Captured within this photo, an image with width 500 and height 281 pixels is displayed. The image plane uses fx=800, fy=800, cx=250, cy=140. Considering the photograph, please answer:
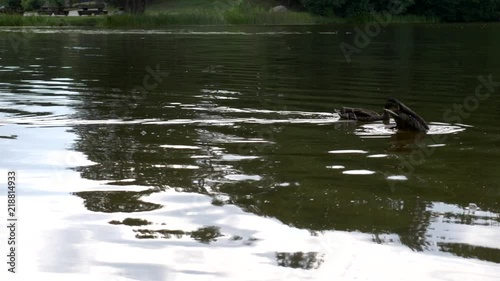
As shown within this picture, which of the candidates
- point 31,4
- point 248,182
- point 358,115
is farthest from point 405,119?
point 31,4

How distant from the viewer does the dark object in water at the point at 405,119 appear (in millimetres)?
13953

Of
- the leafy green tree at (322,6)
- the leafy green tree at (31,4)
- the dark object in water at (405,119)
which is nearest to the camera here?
the dark object in water at (405,119)

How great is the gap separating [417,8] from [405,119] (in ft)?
289

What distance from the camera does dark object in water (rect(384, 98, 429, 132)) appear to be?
45.8 feet

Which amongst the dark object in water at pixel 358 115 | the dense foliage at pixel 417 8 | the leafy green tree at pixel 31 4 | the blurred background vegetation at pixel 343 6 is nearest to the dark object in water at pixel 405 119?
the dark object in water at pixel 358 115

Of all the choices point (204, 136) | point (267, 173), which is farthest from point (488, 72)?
point (267, 173)

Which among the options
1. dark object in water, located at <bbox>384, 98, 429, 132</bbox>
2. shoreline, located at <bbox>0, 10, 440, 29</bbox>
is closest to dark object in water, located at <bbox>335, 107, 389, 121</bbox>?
dark object in water, located at <bbox>384, 98, 429, 132</bbox>

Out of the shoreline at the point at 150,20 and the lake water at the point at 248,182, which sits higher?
the lake water at the point at 248,182

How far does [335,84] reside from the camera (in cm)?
2300

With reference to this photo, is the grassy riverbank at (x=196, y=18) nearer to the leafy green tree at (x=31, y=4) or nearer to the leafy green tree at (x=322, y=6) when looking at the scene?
the leafy green tree at (x=322, y=6)

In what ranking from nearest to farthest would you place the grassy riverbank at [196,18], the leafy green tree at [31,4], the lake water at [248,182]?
the lake water at [248,182], the grassy riverbank at [196,18], the leafy green tree at [31,4]

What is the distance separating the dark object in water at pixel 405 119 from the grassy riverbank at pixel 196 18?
52275mm

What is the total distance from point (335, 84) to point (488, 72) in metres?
7.20

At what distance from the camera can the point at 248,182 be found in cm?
980
